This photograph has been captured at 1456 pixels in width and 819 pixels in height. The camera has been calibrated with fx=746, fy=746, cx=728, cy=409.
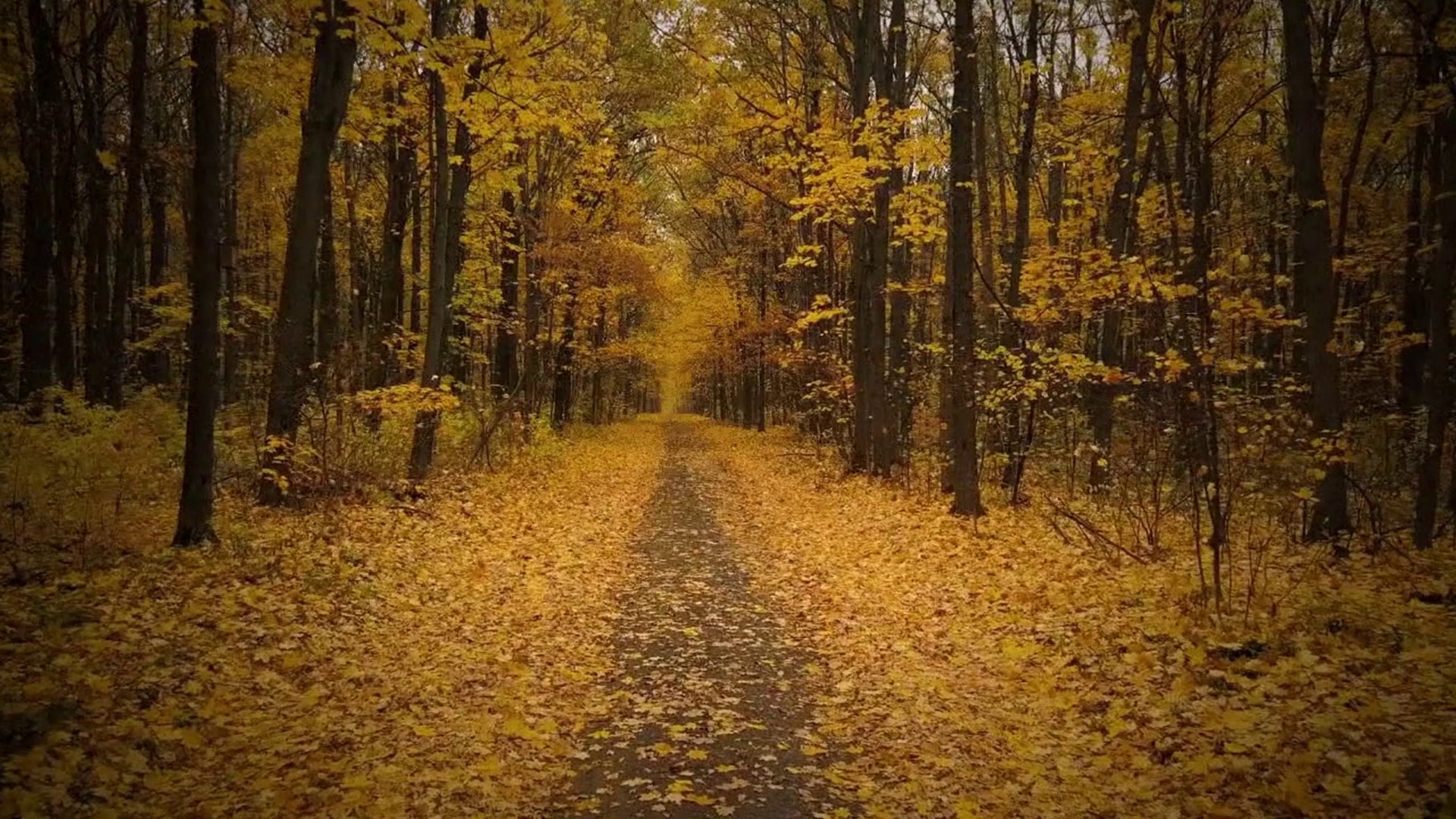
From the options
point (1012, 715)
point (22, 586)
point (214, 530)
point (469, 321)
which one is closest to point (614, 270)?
point (469, 321)

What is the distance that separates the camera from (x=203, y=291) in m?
8.33

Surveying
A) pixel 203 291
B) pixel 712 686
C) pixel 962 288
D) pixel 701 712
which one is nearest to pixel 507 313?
pixel 203 291

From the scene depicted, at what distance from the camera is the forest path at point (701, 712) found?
4887mm

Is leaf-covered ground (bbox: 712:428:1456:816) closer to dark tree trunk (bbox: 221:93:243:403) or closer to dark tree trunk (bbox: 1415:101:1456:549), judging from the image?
dark tree trunk (bbox: 1415:101:1456:549)

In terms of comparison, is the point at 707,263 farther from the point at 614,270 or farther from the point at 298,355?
the point at 298,355

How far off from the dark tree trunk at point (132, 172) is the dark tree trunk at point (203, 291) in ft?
26.5

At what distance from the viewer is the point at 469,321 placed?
21.9 metres

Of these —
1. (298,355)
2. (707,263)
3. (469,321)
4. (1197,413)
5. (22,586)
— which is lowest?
(22,586)

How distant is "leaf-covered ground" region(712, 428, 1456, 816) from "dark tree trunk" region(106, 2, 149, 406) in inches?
604

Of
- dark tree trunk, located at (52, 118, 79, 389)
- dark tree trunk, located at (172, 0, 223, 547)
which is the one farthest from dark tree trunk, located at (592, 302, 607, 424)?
dark tree trunk, located at (172, 0, 223, 547)

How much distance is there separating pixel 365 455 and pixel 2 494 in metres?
4.86

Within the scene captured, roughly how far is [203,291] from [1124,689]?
394 inches

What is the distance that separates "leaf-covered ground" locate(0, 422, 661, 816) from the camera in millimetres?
4590

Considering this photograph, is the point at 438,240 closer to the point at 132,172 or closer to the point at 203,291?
the point at 203,291
